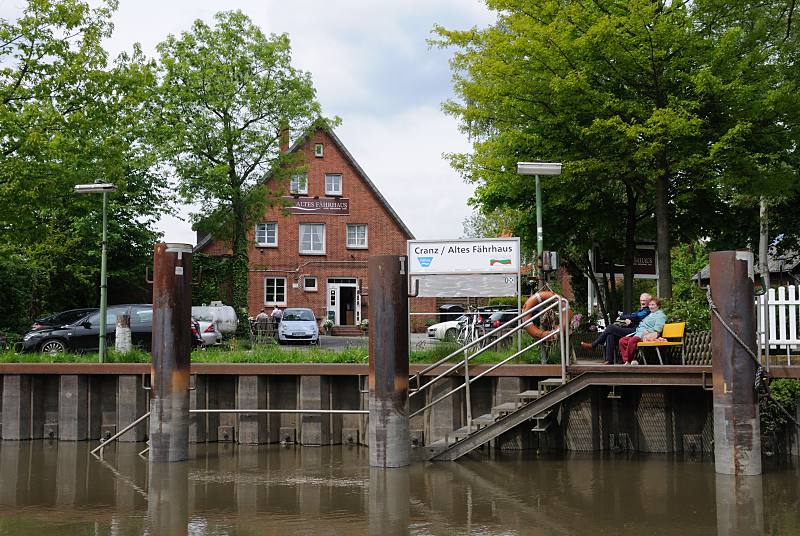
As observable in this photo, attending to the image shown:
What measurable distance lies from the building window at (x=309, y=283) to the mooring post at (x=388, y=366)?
3144cm

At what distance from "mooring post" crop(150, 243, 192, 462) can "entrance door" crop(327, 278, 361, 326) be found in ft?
99.0

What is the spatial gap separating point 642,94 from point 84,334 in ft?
49.2

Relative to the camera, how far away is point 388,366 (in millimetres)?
12812

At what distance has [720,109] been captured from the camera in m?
20.0

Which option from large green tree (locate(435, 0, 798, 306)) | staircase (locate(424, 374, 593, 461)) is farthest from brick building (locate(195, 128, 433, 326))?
staircase (locate(424, 374, 593, 461))

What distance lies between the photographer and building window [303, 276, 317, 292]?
44188 mm

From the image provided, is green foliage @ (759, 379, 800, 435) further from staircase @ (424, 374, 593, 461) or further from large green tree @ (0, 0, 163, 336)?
large green tree @ (0, 0, 163, 336)

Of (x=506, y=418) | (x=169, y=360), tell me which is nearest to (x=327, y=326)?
(x=169, y=360)

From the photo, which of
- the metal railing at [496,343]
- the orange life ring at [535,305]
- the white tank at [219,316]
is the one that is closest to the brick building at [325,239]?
the white tank at [219,316]

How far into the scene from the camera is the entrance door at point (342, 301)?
44.2m

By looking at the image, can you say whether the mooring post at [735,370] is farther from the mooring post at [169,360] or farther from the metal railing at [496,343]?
the mooring post at [169,360]

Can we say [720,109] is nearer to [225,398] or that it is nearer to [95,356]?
[225,398]

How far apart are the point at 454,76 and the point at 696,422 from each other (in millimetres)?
12116

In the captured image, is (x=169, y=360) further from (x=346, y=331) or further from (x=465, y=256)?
(x=346, y=331)
